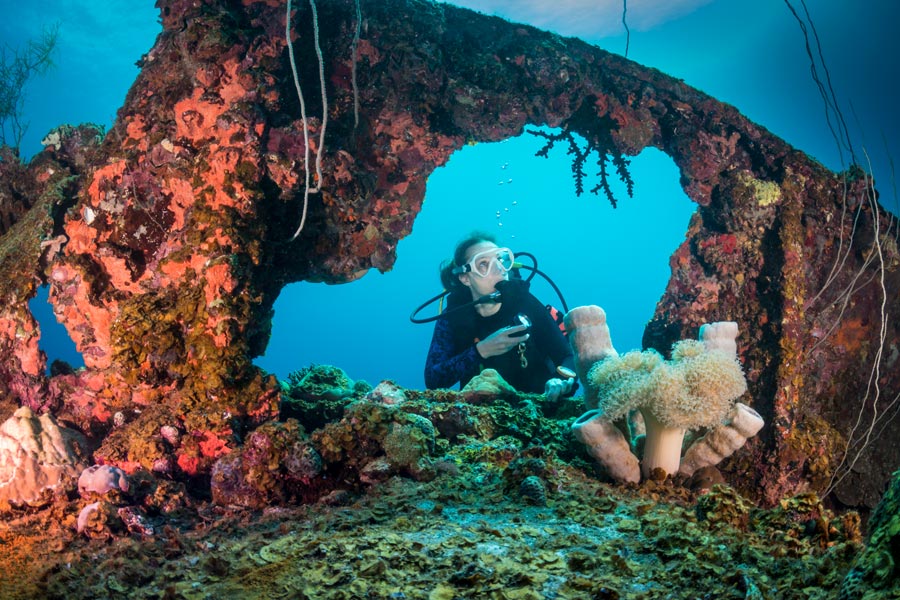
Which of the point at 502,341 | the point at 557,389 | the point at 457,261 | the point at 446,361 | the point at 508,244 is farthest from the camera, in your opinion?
the point at 508,244

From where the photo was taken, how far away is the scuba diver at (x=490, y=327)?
23.2ft

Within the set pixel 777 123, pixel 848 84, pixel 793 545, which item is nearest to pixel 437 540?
pixel 793 545

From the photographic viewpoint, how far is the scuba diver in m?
7.08

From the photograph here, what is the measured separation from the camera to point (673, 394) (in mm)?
3049

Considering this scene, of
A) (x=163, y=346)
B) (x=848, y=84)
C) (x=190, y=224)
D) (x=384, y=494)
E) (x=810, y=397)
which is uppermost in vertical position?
(x=848, y=84)

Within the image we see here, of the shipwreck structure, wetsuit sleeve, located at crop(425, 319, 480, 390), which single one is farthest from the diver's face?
the shipwreck structure

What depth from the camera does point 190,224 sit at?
148 inches

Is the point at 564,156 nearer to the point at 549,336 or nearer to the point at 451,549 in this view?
the point at 549,336

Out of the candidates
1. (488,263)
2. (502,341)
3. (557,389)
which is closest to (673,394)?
(557,389)

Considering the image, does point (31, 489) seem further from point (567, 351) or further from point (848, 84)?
point (848, 84)

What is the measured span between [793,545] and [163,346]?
3979 mm

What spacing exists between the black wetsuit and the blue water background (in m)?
1.73

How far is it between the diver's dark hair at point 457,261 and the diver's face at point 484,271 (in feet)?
0.45

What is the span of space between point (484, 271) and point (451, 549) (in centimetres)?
581
